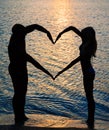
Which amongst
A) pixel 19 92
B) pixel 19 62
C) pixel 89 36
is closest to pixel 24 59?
pixel 19 62

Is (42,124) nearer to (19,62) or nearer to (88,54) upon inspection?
(19,62)

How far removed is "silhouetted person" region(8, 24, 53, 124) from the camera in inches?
343

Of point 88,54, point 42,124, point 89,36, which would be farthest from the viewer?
point 42,124

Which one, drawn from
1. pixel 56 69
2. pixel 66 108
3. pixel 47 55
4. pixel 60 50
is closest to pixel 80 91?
pixel 66 108

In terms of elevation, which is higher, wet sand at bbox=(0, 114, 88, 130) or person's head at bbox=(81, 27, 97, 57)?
person's head at bbox=(81, 27, 97, 57)

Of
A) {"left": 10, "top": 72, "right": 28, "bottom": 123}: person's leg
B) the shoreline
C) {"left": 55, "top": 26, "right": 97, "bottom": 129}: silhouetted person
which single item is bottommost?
the shoreline

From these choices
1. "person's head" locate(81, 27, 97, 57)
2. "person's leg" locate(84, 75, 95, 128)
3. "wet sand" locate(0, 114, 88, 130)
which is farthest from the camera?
"person's leg" locate(84, 75, 95, 128)

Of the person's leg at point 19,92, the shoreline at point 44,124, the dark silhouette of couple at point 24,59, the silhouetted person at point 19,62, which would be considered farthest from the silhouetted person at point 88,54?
the person's leg at point 19,92

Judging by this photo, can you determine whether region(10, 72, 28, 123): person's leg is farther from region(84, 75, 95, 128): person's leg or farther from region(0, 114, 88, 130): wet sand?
region(84, 75, 95, 128): person's leg

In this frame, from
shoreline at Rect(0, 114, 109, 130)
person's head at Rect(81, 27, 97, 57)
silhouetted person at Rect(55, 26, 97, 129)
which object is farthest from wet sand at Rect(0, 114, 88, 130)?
person's head at Rect(81, 27, 97, 57)

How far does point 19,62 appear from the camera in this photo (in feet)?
29.2

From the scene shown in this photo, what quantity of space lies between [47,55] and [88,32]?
13.8 m

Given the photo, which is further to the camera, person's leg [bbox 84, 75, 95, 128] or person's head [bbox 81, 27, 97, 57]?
person's leg [bbox 84, 75, 95, 128]

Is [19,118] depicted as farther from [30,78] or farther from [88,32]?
[30,78]
